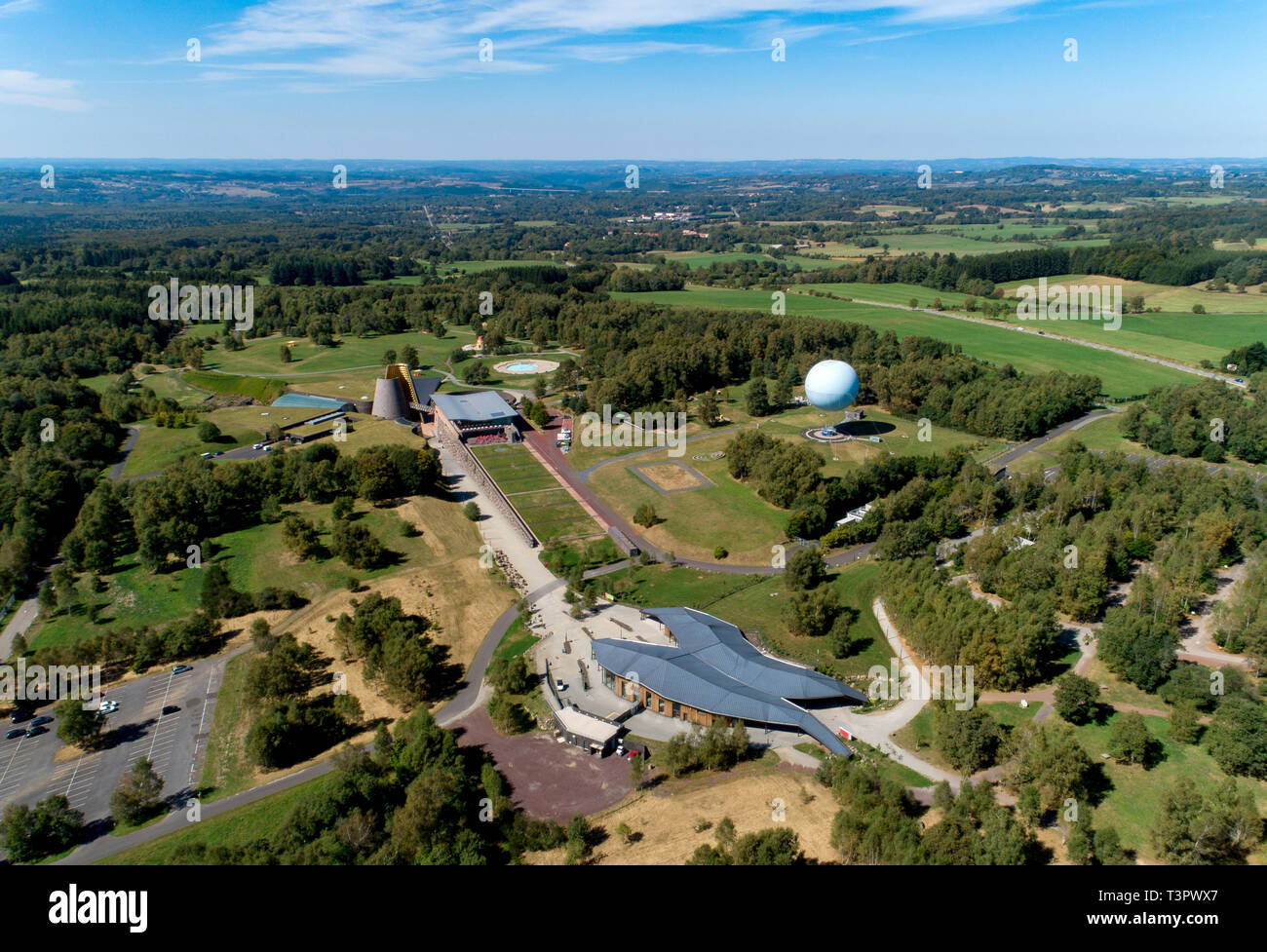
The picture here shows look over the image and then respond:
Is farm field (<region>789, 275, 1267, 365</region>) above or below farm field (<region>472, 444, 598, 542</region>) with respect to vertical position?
above

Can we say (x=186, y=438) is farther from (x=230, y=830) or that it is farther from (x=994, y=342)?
(x=994, y=342)

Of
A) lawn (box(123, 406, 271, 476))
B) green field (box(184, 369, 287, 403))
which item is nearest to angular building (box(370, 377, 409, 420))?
lawn (box(123, 406, 271, 476))

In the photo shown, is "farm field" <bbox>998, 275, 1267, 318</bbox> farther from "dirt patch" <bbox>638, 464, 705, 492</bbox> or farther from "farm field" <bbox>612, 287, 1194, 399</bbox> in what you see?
"dirt patch" <bbox>638, 464, 705, 492</bbox>

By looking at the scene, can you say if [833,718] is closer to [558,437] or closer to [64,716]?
[64,716]

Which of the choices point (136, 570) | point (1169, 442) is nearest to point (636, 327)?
point (1169, 442)

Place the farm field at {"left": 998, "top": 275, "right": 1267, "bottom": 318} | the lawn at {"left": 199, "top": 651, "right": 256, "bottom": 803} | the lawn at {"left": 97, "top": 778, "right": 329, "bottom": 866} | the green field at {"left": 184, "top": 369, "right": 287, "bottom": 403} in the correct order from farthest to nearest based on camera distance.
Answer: the farm field at {"left": 998, "top": 275, "right": 1267, "bottom": 318}, the green field at {"left": 184, "top": 369, "right": 287, "bottom": 403}, the lawn at {"left": 199, "top": 651, "right": 256, "bottom": 803}, the lawn at {"left": 97, "top": 778, "right": 329, "bottom": 866}

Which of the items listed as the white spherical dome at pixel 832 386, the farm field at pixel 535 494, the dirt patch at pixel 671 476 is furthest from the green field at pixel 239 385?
the white spherical dome at pixel 832 386

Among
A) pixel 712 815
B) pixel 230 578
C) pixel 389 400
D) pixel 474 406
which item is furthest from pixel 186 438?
pixel 712 815
